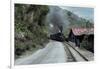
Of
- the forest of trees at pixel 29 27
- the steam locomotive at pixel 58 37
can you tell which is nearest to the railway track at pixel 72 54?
the steam locomotive at pixel 58 37

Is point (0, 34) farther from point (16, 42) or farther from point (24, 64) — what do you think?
point (24, 64)

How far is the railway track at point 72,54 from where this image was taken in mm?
2033

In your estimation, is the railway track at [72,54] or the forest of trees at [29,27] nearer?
the forest of trees at [29,27]

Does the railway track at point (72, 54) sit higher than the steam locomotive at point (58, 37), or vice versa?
the steam locomotive at point (58, 37)

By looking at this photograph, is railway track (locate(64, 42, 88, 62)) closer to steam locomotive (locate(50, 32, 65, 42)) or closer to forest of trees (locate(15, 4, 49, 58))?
steam locomotive (locate(50, 32, 65, 42))

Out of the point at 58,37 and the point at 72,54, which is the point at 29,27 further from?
the point at 72,54

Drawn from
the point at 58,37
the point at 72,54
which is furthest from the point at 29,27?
the point at 72,54

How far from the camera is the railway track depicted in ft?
6.67

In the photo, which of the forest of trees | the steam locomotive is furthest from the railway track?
the forest of trees

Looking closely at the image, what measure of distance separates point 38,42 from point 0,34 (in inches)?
15.6

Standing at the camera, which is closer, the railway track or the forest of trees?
the forest of trees

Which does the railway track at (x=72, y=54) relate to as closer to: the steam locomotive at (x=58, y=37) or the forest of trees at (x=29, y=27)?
the steam locomotive at (x=58, y=37)

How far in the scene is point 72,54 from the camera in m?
2.05
